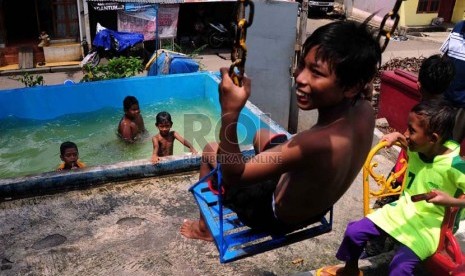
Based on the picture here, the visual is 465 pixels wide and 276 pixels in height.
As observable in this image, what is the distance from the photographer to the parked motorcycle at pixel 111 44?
1510cm

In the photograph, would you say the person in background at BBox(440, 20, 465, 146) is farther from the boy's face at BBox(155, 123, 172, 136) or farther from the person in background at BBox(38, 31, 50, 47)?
the person in background at BBox(38, 31, 50, 47)

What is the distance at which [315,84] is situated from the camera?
2.11m

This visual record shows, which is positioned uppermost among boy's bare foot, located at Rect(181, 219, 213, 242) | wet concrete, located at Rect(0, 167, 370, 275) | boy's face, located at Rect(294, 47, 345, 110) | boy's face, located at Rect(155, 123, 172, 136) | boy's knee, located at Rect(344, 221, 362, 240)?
boy's face, located at Rect(294, 47, 345, 110)

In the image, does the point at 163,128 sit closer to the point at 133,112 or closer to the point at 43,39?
the point at 133,112

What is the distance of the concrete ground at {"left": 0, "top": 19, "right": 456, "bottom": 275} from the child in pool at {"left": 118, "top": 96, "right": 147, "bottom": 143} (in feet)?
7.93

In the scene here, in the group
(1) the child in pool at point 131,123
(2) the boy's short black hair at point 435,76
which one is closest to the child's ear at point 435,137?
(2) the boy's short black hair at point 435,76

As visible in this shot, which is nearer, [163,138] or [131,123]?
[163,138]

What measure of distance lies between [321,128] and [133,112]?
612 cm

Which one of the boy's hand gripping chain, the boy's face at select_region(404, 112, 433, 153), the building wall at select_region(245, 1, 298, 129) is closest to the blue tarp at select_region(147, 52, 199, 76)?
the building wall at select_region(245, 1, 298, 129)

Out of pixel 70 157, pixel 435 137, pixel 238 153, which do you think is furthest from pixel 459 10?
pixel 238 153

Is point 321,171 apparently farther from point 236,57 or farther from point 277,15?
point 277,15

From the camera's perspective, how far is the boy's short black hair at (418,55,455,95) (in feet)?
12.8

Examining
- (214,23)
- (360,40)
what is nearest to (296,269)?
(360,40)

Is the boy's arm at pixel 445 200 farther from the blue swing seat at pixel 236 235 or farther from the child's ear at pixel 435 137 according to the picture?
the blue swing seat at pixel 236 235
